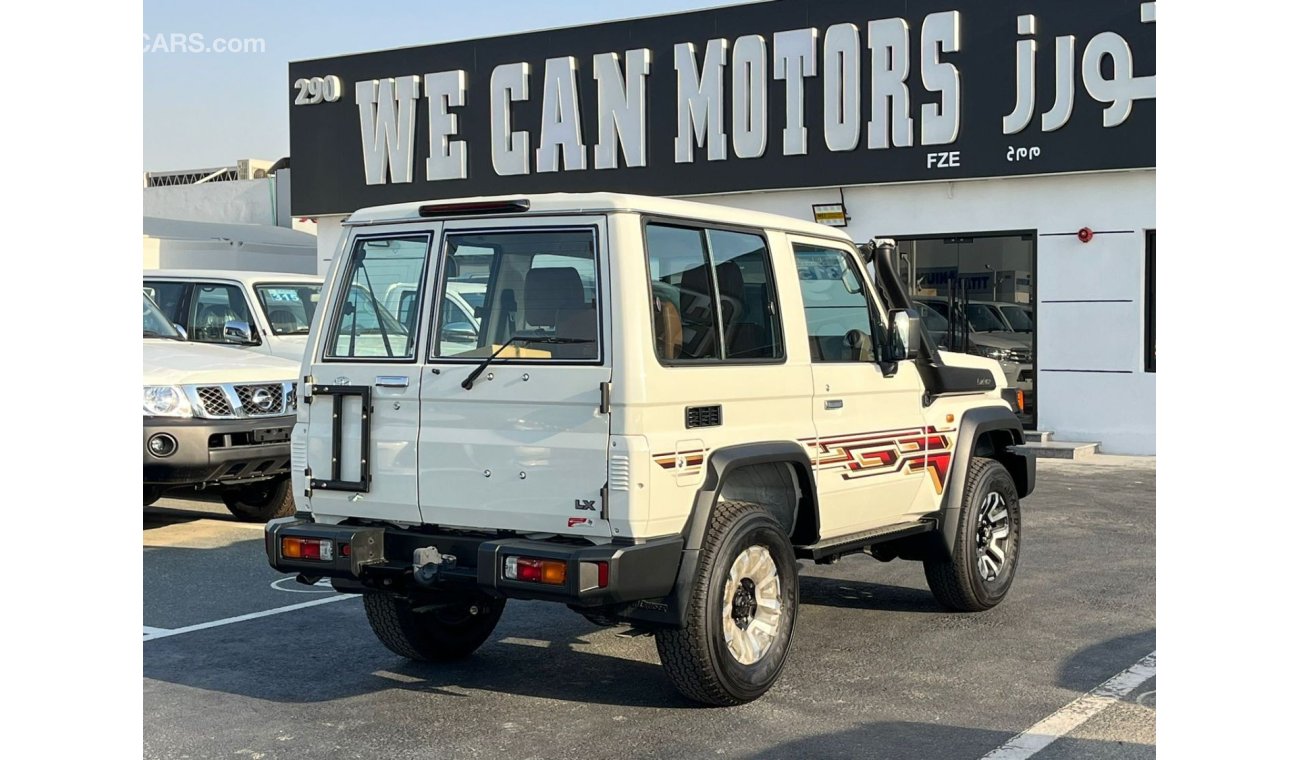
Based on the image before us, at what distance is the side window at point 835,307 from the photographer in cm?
679

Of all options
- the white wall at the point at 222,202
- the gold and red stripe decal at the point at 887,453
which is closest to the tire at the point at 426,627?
the gold and red stripe decal at the point at 887,453

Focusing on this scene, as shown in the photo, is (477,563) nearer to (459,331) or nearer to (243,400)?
(459,331)

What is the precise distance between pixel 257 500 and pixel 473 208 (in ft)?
20.8

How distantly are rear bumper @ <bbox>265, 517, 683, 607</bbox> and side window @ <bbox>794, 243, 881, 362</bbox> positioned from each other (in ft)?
5.28

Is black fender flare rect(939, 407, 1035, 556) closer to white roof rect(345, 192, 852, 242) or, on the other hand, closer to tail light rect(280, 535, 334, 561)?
white roof rect(345, 192, 852, 242)

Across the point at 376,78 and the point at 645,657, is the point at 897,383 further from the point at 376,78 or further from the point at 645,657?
the point at 376,78

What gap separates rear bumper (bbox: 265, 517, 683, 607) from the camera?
5.37 m

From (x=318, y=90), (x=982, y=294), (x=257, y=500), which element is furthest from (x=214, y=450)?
(x=318, y=90)

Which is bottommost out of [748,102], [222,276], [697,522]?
[697,522]

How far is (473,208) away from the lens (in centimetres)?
602

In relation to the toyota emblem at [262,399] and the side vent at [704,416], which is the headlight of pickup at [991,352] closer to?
the toyota emblem at [262,399]

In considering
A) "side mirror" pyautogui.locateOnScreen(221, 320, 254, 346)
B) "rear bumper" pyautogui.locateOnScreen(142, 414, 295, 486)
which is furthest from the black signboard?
"rear bumper" pyautogui.locateOnScreen(142, 414, 295, 486)

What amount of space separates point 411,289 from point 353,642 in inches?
85.2

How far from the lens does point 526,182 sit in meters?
20.2
